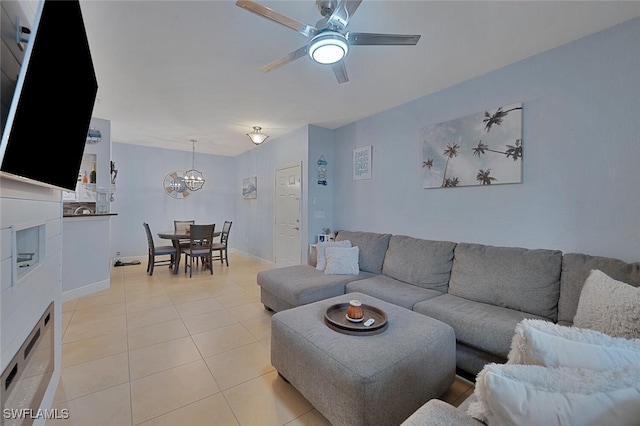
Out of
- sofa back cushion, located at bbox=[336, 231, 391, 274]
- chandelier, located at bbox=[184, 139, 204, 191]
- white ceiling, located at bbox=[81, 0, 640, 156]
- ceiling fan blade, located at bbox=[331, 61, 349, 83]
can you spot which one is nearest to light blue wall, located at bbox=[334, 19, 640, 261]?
white ceiling, located at bbox=[81, 0, 640, 156]

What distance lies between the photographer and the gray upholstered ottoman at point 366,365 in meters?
1.32

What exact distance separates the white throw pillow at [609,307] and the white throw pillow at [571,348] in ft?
2.29

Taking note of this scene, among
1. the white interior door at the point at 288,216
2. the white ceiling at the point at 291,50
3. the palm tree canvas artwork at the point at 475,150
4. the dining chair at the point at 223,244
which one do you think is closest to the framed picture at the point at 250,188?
the dining chair at the point at 223,244

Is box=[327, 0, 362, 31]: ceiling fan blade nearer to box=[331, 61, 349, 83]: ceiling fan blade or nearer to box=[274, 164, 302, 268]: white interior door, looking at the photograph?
box=[331, 61, 349, 83]: ceiling fan blade

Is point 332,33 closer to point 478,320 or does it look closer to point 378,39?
point 378,39

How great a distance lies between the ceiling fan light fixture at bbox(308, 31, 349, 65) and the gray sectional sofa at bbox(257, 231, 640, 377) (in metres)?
2.02

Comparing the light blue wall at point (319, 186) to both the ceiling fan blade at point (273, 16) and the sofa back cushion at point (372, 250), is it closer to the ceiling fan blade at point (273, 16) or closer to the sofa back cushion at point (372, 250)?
the sofa back cushion at point (372, 250)

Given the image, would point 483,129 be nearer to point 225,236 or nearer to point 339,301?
point 339,301

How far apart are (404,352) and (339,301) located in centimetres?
78

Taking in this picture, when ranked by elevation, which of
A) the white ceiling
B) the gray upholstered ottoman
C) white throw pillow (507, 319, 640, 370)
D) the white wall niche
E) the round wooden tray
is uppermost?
the white ceiling

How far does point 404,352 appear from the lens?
147cm

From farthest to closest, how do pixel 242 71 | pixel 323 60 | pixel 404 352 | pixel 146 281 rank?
pixel 146 281
pixel 242 71
pixel 323 60
pixel 404 352

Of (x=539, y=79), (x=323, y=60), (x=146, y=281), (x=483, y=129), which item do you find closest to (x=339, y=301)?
(x=323, y=60)

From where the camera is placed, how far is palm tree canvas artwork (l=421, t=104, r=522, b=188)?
244cm
